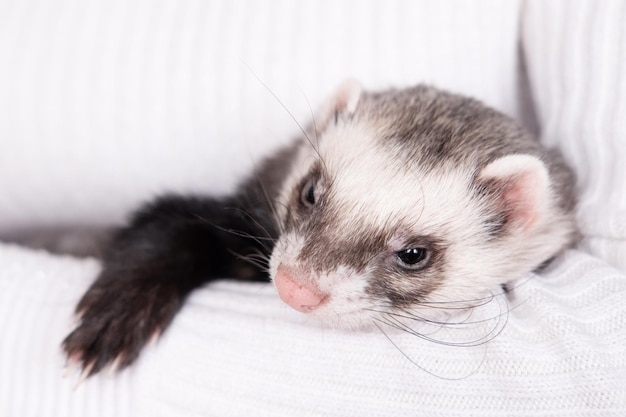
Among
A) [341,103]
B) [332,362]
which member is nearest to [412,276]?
[332,362]

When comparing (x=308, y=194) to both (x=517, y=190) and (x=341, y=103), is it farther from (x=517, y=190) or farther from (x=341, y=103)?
(x=517, y=190)

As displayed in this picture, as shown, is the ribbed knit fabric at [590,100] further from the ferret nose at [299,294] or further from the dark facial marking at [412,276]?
the ferret nose at [299,294]

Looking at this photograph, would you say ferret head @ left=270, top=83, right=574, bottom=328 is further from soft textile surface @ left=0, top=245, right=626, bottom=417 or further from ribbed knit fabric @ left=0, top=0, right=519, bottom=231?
ribbed knit fabric @ left=0, top=0, right=519, bottom=231

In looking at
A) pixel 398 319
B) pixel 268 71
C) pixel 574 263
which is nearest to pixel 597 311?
pixel 574 263

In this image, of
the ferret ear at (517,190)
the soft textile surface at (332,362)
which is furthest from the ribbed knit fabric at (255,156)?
A: the ferret ear at (517,190)

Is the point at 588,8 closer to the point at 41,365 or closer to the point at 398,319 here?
the point at 398,319

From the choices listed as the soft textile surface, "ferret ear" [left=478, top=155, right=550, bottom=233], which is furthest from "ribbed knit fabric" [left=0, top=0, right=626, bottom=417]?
"ferret ear" [left=478, top=155, right=550, bottom=233]
